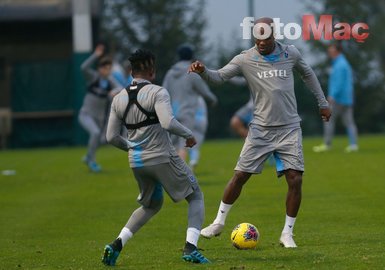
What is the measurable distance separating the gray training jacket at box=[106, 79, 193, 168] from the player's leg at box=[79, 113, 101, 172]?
421 inches

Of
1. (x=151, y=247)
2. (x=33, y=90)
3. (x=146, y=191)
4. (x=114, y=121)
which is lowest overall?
(x=33, y=90)

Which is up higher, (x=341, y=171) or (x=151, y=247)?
(x=151, y=247)

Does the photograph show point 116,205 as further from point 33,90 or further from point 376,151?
point 33,90

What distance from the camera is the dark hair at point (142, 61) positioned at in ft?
31.5

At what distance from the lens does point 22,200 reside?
16.5 meters

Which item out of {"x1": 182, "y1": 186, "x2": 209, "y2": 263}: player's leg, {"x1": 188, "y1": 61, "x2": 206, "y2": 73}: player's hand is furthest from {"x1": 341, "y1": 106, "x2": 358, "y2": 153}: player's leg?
{"x1": 182, "y1": 186, "x2": 209, "y2": 263}: player's leg

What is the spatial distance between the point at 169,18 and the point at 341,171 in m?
24.8

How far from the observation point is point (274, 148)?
10.8 metres

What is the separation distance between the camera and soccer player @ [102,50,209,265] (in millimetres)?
9508

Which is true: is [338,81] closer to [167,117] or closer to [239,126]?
[239,126]

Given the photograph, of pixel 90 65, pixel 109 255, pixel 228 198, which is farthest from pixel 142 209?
pixel 90 65

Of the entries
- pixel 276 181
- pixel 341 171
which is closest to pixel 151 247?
pixel 276 181

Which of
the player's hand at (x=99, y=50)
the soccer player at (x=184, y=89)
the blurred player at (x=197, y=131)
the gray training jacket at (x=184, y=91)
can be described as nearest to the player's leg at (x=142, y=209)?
the soccer player at (x=184, y=89)

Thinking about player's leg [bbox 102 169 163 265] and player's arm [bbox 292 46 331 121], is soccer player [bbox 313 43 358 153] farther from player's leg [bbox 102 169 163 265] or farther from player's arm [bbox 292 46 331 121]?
player's leg [bbox 102 169 163 265]
